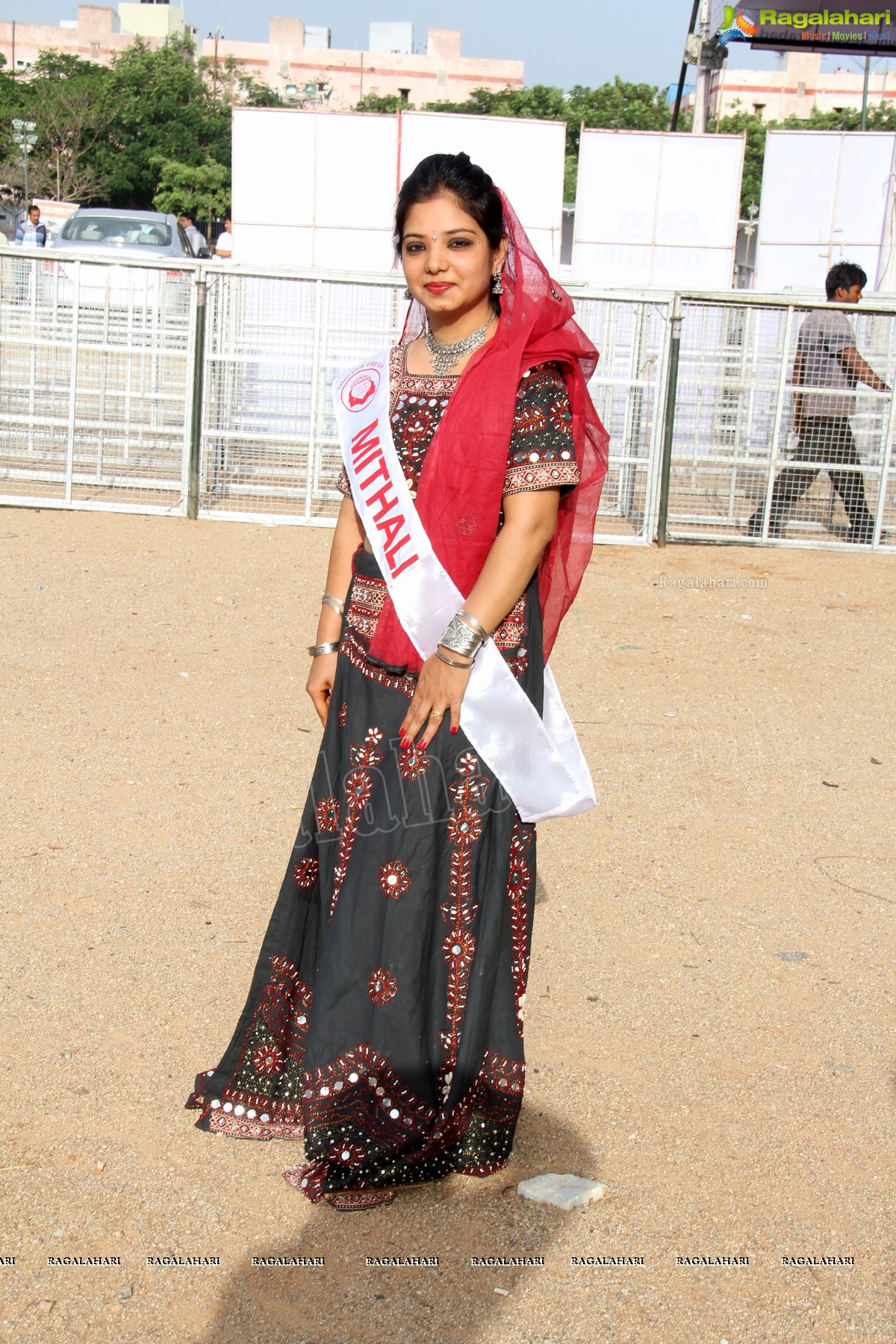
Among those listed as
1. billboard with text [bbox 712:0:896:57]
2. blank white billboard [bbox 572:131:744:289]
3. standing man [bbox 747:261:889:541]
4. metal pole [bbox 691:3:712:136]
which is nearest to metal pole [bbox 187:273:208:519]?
standing man [bbox 747:261:889:541]

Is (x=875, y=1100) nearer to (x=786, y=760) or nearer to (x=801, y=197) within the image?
(x=786, y=760)

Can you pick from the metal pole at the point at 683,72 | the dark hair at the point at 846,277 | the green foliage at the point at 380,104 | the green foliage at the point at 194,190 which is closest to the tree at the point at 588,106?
the green foliage at the point at 380,104

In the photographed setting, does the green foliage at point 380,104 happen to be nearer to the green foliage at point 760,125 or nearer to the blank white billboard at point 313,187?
the green foliage at point 760,125

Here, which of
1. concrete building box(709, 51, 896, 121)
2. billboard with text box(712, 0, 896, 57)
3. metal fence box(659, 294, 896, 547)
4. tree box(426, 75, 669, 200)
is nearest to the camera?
metal fence box(659, 294, 896, 547)

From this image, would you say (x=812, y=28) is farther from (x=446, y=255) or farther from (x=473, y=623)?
(x=473, y=623)

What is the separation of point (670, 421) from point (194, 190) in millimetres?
42851

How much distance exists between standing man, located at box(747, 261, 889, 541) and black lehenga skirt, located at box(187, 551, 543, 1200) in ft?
24.8

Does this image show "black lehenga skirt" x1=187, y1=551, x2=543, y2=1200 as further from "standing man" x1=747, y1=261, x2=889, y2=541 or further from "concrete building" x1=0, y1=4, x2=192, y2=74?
"concrete building" x1=0, y1=4, x2=192, y2=74

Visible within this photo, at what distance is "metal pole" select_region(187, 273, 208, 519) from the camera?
8844 millimetres

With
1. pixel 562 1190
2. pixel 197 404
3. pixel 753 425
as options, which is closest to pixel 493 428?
pixel 562 1190

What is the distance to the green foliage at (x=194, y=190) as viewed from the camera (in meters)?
45.5

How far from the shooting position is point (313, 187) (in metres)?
12.4

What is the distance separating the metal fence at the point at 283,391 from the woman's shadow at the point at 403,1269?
282 inches

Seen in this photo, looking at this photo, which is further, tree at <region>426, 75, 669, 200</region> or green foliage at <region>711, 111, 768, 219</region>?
tree at <region>426, 75, 669, 200</region>
